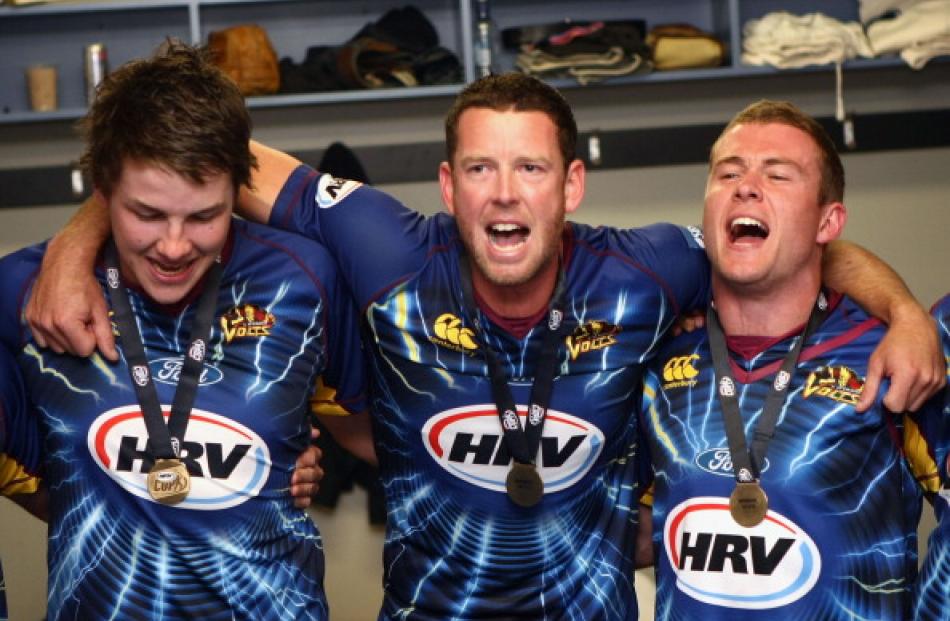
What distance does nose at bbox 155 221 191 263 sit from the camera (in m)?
2.02

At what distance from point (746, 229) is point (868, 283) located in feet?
0.91

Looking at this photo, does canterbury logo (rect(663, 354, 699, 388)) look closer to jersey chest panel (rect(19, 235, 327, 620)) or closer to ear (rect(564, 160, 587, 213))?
ear (rect(564, 160, 587, 213))

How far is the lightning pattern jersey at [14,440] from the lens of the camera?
212cm

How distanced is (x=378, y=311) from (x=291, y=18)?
2422 mm

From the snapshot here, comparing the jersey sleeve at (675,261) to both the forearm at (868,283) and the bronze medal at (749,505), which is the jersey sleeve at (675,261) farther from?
the bronze medal at (749,505)

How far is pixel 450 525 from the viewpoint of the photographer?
227cm

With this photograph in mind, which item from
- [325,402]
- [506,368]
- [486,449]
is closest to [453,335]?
[506,368]

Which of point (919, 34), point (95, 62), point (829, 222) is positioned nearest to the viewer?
point (829, 222)

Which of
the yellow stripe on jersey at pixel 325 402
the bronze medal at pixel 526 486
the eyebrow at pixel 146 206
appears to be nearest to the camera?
the eyebrow at pixel 146 206

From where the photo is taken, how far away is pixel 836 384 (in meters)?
2.16

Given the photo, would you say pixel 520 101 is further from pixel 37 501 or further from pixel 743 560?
pixel 37 501

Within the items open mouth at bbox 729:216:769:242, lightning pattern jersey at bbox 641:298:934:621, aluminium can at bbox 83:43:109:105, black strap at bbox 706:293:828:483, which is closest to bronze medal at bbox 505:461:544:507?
lightning pattern jersey at bbox 641:298:934:621

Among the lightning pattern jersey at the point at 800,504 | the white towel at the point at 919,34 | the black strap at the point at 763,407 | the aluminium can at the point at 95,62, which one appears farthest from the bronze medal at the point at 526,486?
the aluminium can at the point at 95,62

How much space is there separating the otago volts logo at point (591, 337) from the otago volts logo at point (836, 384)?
1.21 ft
